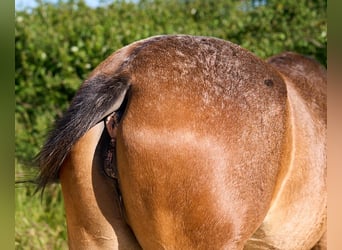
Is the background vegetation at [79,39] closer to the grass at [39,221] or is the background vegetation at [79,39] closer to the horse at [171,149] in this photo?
the grass at [39,221]

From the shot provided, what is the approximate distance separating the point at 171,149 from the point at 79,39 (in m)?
3.31

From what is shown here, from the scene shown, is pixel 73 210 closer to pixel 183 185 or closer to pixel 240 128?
pixel 183 185

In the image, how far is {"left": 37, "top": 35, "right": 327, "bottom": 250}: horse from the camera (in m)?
1.36

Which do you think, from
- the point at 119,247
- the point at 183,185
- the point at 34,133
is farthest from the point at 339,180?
the point at 34,133

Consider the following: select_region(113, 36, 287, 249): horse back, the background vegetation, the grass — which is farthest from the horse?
the background vegetation

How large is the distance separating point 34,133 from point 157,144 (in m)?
2.94

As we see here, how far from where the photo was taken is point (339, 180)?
80 cm

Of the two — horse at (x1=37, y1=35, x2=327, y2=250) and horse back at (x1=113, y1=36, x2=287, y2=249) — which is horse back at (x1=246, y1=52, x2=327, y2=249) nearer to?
horse at (x1=37, y1=35, x2=327, y2=250)

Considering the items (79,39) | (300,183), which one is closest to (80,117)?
(300,183)

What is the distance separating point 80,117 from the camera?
1434 millimetres

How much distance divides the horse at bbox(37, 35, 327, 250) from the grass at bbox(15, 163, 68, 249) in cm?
166

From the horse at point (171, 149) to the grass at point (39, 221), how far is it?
166 cm

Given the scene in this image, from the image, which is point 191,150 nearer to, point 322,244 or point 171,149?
point 171,149

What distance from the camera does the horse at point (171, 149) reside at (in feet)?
4.48
